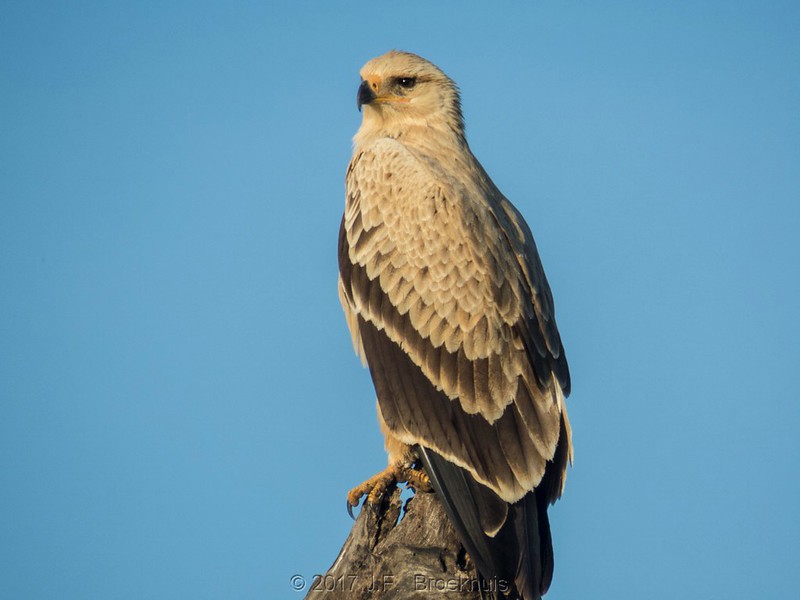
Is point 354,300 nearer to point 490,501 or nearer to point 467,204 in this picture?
point 467,204

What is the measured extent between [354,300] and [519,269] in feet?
4.30

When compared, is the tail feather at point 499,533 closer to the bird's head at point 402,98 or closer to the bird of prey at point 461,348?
the bird of prey at point 461,348

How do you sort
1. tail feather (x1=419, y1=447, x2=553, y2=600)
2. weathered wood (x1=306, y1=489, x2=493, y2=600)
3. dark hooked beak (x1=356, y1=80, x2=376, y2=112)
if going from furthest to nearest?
1. dark hooked beak (x1=356, y1=80, x2=376, y2=112)
2. weathered wood (x1=306, y1=489, x2=493, y2=600)
3. tail feather (x1=419, y1=447, x2=553, y2=600)

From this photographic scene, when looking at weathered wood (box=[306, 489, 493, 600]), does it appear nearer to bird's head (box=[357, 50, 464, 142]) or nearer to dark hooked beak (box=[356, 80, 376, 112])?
bird's head (box=[357, 50, 464, 142])

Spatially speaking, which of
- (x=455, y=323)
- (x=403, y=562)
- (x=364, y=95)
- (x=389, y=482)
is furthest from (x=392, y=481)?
(x=364, y=95)

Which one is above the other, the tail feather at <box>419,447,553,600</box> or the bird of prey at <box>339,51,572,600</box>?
the bird of prey at <box>339,51,572,600</box>

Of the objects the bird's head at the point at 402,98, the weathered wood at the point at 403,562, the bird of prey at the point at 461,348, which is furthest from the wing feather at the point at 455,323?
the bird's head at the point at 402,98

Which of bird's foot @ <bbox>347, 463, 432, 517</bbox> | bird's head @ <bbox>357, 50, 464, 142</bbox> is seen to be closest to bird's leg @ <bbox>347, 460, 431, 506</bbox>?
bird's foot @ <bbox>347, 463, 432, 517</bbox>

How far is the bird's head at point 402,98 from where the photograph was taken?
31.9 feet

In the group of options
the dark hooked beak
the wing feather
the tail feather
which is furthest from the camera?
the dark hooked beak

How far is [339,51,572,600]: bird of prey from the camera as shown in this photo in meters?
7.43

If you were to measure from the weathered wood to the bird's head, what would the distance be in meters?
3.54

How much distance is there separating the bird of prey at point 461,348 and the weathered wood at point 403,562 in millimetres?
209

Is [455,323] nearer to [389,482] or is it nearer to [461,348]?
[461,348]
